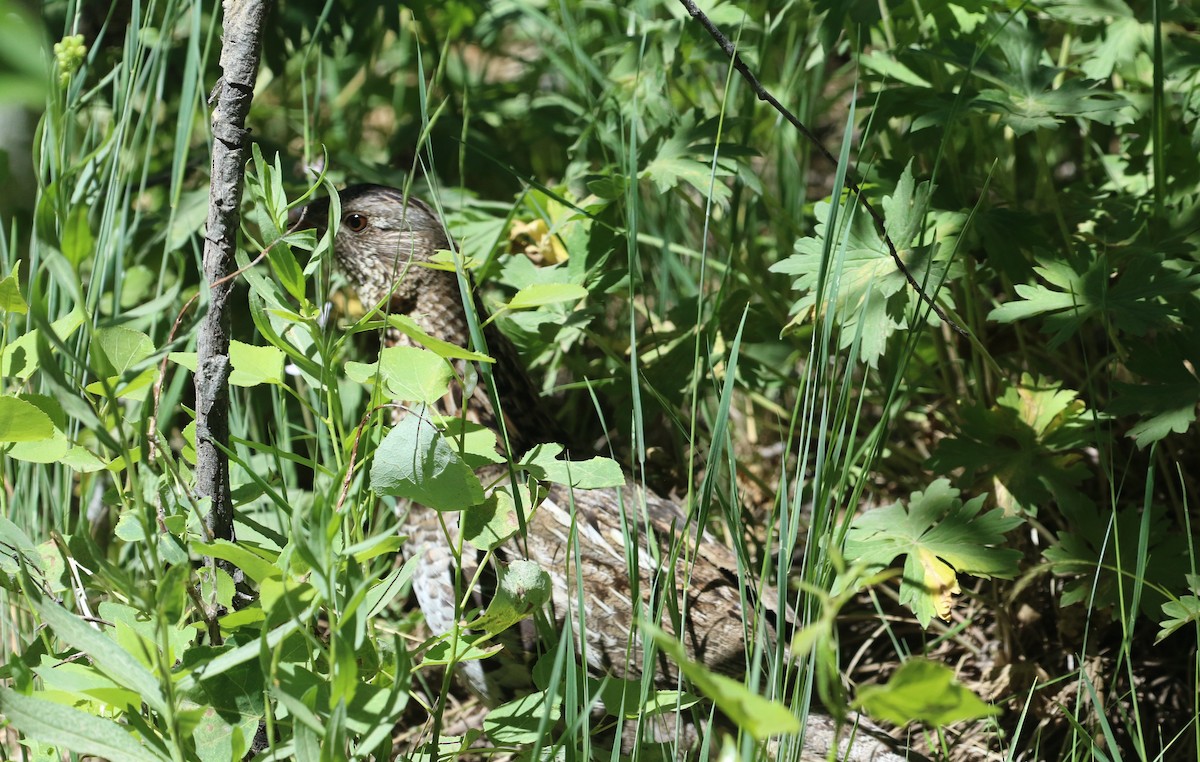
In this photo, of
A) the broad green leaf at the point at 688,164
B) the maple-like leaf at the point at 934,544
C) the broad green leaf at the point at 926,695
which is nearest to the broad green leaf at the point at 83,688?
the broad green leaf at the point at 926,695

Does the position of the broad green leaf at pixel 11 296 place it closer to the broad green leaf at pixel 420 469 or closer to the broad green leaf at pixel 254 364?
Answer: the broad green leaf at pixel 254 364

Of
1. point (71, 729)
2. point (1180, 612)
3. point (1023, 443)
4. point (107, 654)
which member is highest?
point (107, 654)

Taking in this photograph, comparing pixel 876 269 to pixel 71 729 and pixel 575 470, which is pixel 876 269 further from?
pixel 71 729

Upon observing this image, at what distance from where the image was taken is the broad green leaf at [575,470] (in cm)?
182

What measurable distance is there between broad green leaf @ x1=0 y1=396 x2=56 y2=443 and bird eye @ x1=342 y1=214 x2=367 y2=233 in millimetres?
1627

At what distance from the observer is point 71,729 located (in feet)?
4.78

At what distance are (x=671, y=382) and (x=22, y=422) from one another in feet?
5.77

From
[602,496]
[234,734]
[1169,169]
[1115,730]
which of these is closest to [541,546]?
[602,496]

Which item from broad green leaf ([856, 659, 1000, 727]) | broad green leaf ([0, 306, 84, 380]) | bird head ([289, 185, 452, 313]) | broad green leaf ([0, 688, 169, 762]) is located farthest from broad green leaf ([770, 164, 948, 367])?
broad green leaf ([0, 688, 169, 762])

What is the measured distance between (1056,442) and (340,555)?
6.68 ft

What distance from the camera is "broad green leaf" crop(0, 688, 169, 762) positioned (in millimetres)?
1411

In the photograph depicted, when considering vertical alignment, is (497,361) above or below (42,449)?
below

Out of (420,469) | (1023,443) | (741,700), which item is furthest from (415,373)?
(1023,443)

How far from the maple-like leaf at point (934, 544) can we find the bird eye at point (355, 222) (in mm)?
1733
